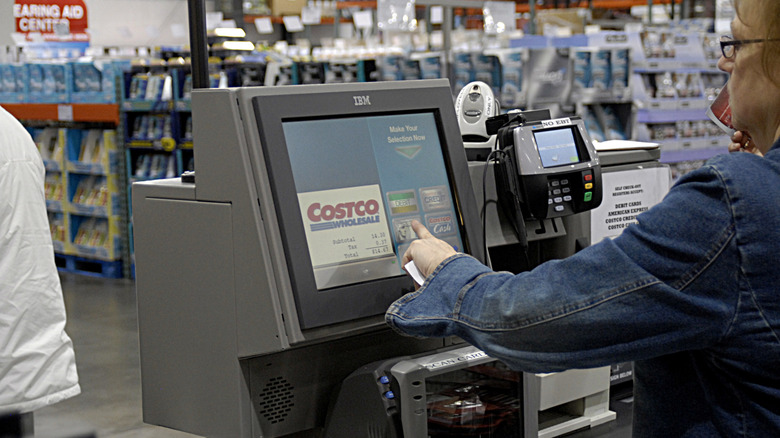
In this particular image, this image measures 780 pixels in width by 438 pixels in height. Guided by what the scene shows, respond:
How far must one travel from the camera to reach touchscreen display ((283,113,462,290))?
4.92ft

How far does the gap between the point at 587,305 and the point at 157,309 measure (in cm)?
94

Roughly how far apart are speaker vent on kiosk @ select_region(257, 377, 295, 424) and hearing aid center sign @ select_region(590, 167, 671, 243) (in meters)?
0.95

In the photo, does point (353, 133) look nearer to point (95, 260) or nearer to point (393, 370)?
point (393, 370)

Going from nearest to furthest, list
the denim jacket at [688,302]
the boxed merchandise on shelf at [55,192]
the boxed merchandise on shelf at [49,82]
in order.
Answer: the denim jacket at [688,302] → the boxed merchandise on shelf at [49,82] → the boxed merchandise on shelf at [55,192]

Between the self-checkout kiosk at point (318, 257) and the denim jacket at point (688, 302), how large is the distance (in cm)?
44

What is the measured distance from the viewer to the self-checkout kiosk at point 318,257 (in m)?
1.46

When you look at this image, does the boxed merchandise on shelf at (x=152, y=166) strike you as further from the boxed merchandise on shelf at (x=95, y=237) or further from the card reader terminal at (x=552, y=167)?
the card reader terminal at (x=552, y=167)

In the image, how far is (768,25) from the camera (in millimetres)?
1018

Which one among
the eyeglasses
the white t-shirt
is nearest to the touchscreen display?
the eyeglasses

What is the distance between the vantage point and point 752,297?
0.97 meters

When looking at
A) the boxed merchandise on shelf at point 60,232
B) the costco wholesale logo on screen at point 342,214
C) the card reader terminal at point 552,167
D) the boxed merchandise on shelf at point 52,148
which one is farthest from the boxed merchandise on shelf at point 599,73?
the costco wholesale logo on screen at point 342,214

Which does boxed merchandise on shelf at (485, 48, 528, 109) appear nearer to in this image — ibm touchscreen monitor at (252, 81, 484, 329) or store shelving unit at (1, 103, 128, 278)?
store shelving unit at (1, 103, 128, 278)

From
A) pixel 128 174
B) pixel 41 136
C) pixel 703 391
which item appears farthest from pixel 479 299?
pixel 41 136

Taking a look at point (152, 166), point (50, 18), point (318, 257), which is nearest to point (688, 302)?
point (318, 257)
